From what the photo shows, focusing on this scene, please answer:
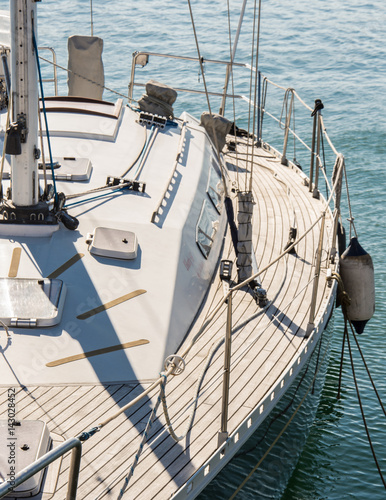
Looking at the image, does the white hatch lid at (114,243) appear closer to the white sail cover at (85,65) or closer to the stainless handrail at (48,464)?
the stainless handrail at (48,464)

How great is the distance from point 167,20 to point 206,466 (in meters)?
31.4

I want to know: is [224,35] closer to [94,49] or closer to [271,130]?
[271,130]

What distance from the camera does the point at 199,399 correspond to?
23.8 ft

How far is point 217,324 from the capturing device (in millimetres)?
8688

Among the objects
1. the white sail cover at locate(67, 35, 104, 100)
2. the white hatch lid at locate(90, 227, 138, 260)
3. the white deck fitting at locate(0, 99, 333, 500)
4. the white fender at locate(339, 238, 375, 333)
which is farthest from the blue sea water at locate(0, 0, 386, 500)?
the white sail cover at locate(67, 35, 104, 100)

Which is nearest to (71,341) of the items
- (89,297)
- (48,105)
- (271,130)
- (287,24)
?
(89,297)

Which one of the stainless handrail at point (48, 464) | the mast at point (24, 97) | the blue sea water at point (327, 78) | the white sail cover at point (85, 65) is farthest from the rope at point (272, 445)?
the white sail cover at point (85, 65)

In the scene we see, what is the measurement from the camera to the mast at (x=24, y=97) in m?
8.22

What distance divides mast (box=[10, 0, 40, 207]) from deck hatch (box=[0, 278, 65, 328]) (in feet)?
4.05

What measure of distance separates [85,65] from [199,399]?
9.56 meters

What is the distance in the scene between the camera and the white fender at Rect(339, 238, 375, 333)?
10508mm

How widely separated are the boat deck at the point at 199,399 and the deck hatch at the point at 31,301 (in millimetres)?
697

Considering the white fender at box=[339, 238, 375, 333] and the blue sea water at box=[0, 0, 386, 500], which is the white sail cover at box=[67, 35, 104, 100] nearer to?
the blue sea water at box=[0, 0, 386, 500]

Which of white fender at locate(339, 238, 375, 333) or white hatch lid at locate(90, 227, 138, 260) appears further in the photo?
white fender at locate(339, 238, 375, 333)
